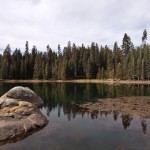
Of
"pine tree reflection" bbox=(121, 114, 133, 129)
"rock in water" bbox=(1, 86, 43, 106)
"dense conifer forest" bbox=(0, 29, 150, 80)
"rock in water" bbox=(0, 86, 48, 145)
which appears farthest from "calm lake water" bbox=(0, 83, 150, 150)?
"dense conifer forest" bbox=(0, 29, 150, 80)

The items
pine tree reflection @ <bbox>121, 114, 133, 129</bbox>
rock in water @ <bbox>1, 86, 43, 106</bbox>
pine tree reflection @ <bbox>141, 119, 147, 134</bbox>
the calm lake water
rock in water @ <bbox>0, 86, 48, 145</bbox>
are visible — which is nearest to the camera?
the calm lake water

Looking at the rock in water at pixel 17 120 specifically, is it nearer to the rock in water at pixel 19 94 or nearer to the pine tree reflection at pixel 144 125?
the rock in water at pixel 19 94

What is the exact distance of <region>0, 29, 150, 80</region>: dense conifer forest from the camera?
125625 millimetres

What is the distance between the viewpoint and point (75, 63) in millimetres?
139375

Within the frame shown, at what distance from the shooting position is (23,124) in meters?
22.8

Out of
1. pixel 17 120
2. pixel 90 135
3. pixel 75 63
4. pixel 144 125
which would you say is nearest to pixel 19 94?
pixel 17 120

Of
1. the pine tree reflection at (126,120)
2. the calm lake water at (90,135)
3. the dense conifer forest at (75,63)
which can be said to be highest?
the dense conifer forest at (75,63)

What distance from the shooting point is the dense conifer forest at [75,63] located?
125625 millimetres

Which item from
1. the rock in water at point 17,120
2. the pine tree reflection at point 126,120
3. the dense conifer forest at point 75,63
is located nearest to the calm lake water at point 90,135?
the pine tree reflection at point 126,120

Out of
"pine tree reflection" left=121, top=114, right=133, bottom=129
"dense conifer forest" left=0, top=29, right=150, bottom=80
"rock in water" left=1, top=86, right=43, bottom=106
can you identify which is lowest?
"pine tree reflection" left=121, top=114, right=133, bottom=129

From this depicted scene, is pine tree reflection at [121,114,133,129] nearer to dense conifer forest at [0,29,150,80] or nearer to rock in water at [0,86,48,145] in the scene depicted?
rock in water at [0,86,48,145]

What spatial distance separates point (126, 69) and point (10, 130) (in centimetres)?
9944

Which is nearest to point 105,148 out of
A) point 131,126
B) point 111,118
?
point 131,126

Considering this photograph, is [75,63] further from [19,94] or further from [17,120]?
[17,120]
